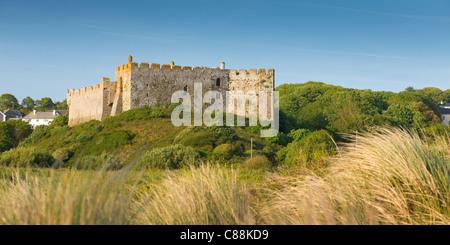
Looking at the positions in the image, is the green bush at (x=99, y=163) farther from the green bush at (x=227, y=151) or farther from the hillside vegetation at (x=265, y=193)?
the green bush at (x=227, y=151)

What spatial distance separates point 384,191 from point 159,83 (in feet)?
109

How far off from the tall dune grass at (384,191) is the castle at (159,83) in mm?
31759

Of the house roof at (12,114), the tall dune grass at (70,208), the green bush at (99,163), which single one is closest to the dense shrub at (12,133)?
the green bush at (99,163)

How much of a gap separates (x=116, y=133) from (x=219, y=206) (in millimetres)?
27033

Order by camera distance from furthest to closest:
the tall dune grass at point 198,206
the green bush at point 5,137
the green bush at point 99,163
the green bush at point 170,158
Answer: the green bush at point 5,137 → the green bush at point 170,158 → the tall dune grass at point 198,206 → the green bush at point 99,163

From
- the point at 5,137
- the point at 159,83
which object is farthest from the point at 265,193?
the point at 5,137

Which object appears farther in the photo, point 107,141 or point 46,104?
point 46,104

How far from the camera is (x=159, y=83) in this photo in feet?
123

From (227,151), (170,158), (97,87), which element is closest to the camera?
(170,158)

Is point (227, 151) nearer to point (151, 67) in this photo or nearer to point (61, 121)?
point (151, 67)

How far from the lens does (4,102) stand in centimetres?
11344

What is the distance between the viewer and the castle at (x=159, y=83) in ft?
121
